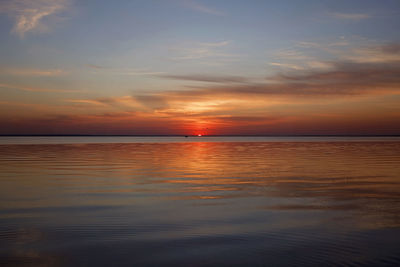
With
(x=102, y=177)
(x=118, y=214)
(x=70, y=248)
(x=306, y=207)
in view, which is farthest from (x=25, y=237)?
(x=102, y=177)

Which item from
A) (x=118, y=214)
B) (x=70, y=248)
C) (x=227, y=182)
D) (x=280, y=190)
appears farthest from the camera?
(x=227, y=182)

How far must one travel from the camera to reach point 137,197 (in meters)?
13.6

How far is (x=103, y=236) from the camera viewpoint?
844 cm

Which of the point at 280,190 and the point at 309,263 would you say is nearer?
the point at 309,263

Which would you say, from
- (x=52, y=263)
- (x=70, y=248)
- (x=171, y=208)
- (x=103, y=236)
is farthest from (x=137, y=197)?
(x=52, y=263)

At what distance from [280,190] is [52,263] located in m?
10.3

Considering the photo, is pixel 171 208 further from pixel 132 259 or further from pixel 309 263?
pixel 309 263

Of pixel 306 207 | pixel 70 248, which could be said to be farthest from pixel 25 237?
pixel 306 207

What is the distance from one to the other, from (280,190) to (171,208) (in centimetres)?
545

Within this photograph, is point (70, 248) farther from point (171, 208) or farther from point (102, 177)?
point (102, 177)

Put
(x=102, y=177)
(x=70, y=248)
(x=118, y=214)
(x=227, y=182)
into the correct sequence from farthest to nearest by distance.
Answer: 1. (x=102, y=177)
2. (x=227, y=182)
3. (x=118, y=214)
4. (x=70, y=248)

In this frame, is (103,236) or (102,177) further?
(102,177)

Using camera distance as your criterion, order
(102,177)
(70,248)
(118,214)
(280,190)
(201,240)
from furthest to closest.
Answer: (102,177) → (280,190) → (118,214) → (201,240) → (70,248)

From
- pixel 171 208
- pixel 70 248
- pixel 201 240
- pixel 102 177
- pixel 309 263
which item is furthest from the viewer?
pixel 102 177
